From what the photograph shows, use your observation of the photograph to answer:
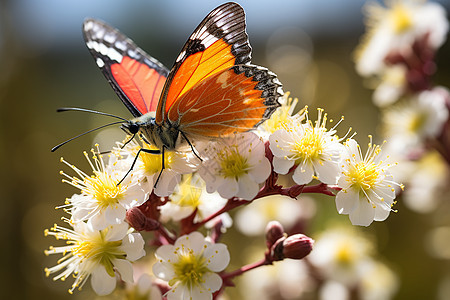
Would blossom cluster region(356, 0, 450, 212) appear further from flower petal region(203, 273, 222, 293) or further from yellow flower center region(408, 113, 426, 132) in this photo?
flower petal region(203, 273, 222, 293)

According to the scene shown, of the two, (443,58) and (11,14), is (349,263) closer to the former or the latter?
(443,58)

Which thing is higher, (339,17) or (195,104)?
(195,104)

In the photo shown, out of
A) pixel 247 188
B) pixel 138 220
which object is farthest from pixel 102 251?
pixel 247 188

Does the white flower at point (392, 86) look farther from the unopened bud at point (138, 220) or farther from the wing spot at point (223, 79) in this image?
the unopened bud at point (138, 220)

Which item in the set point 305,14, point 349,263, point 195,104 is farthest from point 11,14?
point 349,263

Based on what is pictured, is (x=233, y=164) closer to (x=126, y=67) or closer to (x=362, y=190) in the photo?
(x=362, y=190)

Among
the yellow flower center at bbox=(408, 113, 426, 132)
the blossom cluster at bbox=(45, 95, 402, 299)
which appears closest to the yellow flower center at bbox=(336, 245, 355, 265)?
the yellow flower center at bbox=(408, 113, 426, 132)

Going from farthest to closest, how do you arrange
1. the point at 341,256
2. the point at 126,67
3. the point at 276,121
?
the point at 341,256, the point at 126,67, the point at 276,121
